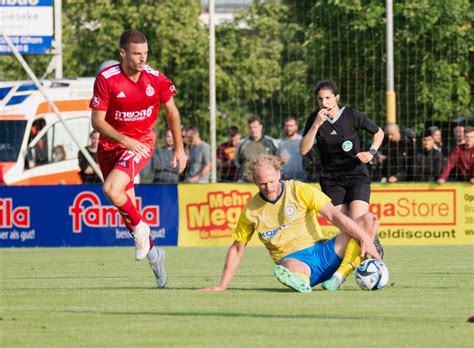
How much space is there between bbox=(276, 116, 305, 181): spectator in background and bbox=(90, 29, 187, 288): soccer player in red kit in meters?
9.16

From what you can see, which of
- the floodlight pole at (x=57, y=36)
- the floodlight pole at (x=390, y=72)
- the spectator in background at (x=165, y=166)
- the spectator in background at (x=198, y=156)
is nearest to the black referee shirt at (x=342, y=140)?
the spectator in background at (x=198, y=156)

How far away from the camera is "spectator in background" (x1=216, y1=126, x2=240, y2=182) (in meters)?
22.3

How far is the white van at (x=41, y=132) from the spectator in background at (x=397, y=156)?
20.7ft

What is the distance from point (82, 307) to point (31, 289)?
222cm

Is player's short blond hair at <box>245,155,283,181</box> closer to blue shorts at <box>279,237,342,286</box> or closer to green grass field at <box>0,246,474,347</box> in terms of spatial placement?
blue shorts at <box>279,237,342,286</box>

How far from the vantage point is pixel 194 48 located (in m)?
37.0

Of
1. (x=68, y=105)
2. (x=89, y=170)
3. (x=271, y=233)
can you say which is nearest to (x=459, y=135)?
(x=89, y=170)

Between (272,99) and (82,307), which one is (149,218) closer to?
(272,99)

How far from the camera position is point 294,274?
1024 centimetres

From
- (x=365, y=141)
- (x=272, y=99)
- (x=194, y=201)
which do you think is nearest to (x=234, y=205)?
(x=194, y=201)

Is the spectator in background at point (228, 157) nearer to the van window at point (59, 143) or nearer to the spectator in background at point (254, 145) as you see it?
the spectator in background at point (254, 145)

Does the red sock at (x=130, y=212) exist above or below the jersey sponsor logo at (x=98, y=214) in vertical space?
above

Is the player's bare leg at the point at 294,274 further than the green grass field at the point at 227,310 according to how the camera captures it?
Yes

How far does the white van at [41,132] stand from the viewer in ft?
81.9
